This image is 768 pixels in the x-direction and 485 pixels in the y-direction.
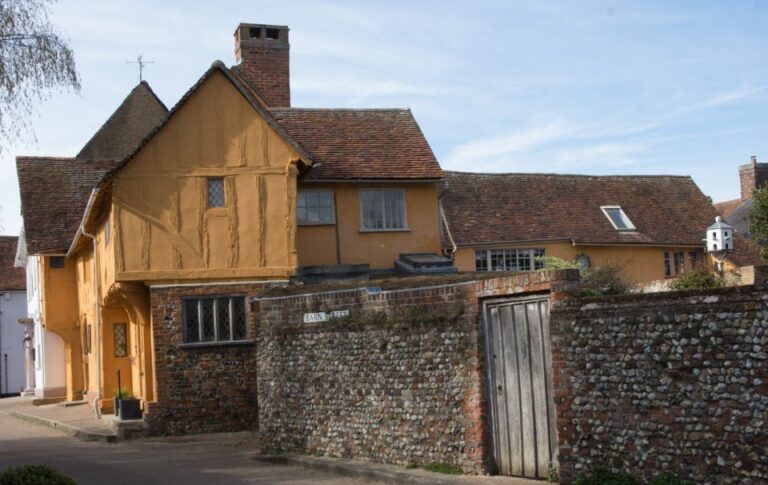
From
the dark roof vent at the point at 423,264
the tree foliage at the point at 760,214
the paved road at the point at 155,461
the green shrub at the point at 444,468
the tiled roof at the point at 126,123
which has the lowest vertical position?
the paved road at the point at 155,461

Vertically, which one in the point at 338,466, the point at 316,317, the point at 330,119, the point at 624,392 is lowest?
the point at 338,466

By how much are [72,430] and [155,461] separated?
7.61 metres

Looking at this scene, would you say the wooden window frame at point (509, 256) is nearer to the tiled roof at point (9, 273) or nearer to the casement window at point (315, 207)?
the casement window at point (315, 207)

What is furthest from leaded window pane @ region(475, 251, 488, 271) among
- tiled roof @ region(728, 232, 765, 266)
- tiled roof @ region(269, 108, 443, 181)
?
tiled roof @ region(728, 232, 765, 266)

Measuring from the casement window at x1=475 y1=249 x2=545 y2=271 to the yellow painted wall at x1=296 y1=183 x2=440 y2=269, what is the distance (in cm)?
871

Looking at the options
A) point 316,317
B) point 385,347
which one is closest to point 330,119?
point 316,317

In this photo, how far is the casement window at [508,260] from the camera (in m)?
36.0

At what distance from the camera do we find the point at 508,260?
119 ft

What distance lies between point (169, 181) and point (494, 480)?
13231mm

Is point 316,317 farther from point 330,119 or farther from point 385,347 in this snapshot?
point 330,119

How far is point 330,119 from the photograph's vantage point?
95.6ft

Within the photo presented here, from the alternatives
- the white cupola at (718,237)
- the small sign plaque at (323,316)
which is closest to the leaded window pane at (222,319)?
the small sign plaque at (323,316)

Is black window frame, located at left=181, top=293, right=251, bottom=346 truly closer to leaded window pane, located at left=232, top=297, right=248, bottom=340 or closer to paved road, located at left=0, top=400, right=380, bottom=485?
leaded window pane, located at left=232, top=297, right=248, bottom=340

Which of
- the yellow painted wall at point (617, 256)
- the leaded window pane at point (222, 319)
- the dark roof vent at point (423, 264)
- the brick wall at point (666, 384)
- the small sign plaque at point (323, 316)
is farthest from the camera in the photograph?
the yellow painted wall at point (617, 256)
